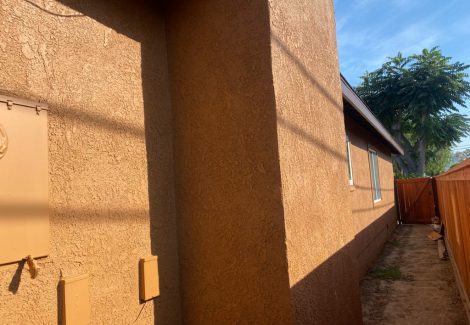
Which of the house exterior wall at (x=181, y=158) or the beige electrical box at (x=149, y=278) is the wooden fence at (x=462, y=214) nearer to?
the house exterior wall at (x=181, y=158)

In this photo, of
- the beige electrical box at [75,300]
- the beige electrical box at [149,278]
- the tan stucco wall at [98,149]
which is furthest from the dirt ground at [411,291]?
the beige electrical box at [75,300]

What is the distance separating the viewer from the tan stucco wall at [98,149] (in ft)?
5.60

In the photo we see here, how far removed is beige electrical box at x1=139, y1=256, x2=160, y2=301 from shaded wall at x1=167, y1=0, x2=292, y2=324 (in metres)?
0.27

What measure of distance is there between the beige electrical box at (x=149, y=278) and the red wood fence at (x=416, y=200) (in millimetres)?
15290

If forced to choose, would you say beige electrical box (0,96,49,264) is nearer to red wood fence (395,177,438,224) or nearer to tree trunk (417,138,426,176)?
red wood fence (395,177,438,224)

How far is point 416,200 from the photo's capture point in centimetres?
1570

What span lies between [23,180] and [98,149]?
1.47ft

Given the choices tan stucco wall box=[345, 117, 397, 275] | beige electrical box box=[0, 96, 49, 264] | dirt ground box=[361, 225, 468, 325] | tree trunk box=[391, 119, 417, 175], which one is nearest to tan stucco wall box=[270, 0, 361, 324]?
beige electrical box box=[0, 96, 49, 264]

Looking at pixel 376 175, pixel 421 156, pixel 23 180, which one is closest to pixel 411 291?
pixel 376 175

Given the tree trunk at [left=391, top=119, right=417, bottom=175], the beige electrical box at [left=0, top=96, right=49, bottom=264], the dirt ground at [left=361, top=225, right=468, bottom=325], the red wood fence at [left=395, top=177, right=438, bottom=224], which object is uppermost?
Result: the tree trunk at [left=391, top=119, right=417, bottom=175]

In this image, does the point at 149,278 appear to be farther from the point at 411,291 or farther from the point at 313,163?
the point at 411,291

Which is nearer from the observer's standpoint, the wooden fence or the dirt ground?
the wooden fence

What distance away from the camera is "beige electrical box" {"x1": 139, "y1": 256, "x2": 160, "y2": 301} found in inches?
85.8

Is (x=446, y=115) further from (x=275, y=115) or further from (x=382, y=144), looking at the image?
(x=275, y=115)
